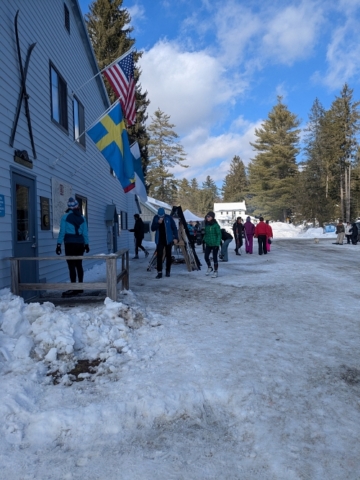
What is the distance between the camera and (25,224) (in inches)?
279

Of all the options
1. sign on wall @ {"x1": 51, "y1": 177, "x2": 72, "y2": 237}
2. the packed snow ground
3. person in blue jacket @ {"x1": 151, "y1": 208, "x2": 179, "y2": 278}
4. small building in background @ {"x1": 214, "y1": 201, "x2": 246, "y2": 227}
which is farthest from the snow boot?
small building in background @ {"x1": 214, "y1": 201, "x2": 246, "y2": 227}

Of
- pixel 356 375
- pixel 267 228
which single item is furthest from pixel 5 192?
pixel 267 228

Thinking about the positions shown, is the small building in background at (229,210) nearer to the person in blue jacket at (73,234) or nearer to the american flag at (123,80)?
the american flag at (123,80)

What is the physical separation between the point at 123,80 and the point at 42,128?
2.96m

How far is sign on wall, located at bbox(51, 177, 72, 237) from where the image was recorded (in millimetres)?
8703

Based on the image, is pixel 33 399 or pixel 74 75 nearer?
pixel 33 399

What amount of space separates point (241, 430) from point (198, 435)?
349 mm

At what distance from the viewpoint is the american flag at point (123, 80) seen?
378 inches

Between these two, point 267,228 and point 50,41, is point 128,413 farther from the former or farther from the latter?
point 267,228

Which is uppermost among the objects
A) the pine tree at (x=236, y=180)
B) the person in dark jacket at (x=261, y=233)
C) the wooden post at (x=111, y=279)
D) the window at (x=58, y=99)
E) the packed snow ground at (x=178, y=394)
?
the pine tree at (x=236, y=180)


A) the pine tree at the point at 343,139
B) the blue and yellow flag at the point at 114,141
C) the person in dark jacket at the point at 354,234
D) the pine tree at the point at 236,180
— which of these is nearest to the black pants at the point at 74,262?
the blue and yellow flag at the point at 114,141

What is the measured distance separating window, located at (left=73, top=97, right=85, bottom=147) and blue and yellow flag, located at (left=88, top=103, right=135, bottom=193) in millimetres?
2436

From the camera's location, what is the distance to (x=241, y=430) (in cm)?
288

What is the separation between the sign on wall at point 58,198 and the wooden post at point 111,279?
11.9 feet
